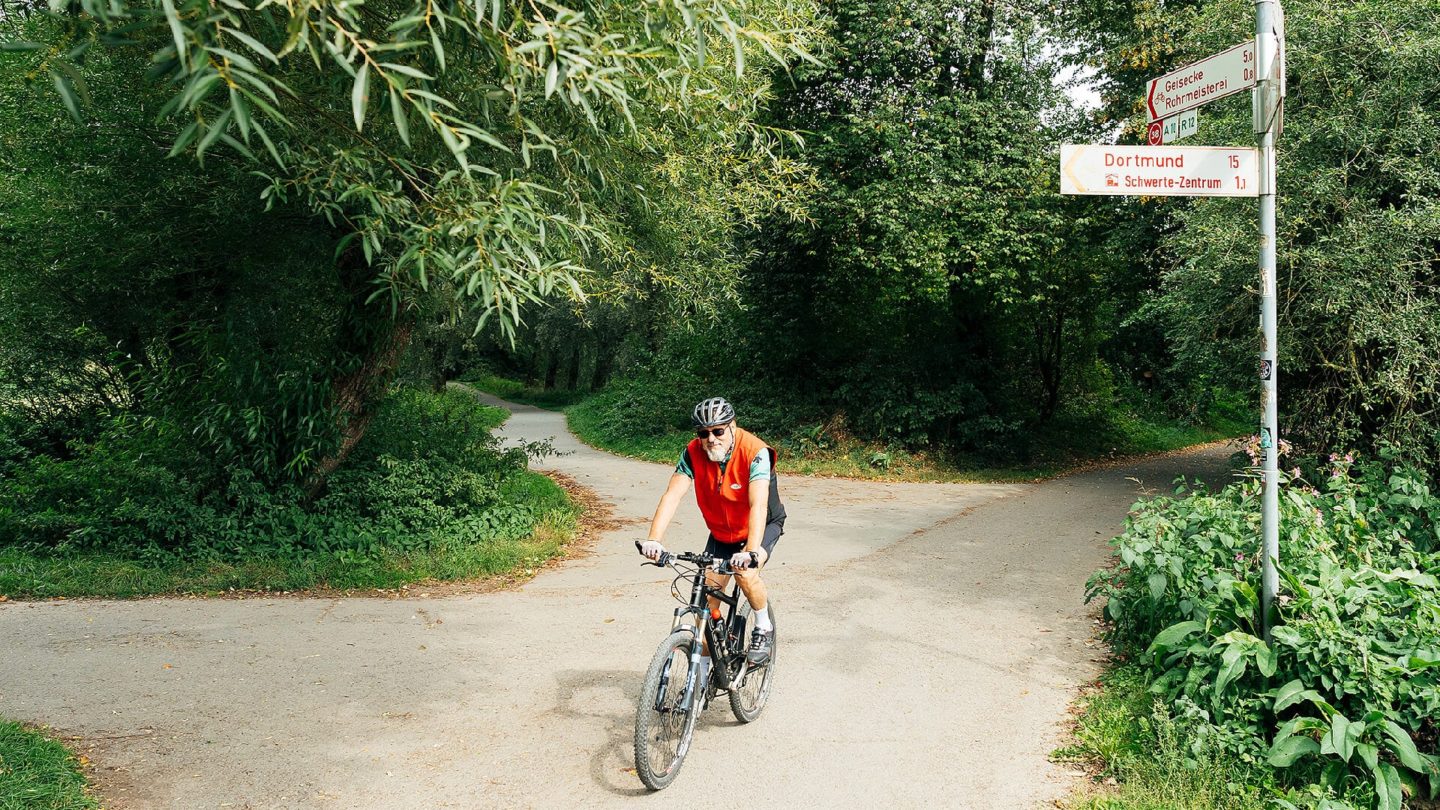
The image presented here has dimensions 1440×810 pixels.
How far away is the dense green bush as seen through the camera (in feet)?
27.7

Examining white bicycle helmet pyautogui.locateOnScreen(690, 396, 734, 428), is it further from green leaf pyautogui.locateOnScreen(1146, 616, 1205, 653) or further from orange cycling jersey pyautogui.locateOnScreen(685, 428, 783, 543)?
green leaf pyautogui.locateOnScreen(1146, 616, 1205, 653)

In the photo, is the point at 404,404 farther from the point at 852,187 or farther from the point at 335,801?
the point at 852,187

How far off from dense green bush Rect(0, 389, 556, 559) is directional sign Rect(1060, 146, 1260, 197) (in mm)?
6752

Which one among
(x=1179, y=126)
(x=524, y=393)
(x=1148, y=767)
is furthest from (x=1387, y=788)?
(x=524, y=393)

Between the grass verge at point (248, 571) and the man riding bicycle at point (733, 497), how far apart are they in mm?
4341

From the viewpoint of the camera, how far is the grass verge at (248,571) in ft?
25.1

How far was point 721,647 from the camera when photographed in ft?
15.4

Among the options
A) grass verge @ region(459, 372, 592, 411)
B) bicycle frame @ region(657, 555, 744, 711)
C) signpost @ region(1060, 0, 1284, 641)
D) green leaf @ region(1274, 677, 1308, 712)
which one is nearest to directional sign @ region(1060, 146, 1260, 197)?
signpost @ region(1060, 0, 1284, 641)

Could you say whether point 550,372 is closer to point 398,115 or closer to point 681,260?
point 681,260

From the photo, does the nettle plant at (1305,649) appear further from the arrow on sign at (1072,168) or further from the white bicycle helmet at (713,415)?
the white bicycle helmet at (713,415)

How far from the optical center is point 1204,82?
15.7 ft

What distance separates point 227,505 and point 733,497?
6.17 metres

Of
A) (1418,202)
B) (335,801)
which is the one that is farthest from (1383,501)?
(335,801)

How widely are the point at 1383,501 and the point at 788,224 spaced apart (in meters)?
11.9
